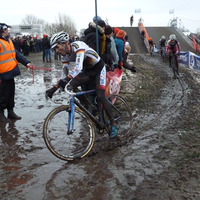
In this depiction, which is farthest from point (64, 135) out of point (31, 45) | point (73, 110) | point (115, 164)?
point (31, 45)

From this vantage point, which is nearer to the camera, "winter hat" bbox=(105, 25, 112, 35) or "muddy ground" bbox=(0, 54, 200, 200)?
"muddy ground" bbox=(0, 54, 200, 200)

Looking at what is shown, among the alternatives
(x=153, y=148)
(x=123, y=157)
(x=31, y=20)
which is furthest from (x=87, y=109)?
(x=31, y=20)

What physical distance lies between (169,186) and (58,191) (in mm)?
1378

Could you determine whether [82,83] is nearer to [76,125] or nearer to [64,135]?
[76,125]

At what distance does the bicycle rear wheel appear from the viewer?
5359 millimetres

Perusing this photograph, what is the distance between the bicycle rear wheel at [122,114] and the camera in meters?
5.36

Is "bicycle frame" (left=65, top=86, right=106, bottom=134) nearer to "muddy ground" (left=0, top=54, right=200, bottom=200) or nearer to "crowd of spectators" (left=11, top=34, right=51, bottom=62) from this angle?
"muddy ground" (left=0, top=54, right=200, bottom=200)

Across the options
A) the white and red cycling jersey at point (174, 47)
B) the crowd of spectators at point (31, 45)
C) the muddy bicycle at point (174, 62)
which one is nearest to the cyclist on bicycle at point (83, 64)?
the muddy bicycle at point (174, 62)

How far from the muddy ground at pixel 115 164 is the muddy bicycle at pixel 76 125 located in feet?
0.59

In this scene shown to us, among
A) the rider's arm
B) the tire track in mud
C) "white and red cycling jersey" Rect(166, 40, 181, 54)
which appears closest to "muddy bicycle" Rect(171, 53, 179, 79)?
"white and red cycling jersey" Rect(166, 40, 181, 54)

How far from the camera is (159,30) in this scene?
42812 mm

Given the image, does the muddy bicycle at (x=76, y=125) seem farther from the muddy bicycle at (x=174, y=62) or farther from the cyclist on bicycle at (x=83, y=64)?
the muddy bicycle at (x=174, y=62)

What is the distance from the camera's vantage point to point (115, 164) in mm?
4227

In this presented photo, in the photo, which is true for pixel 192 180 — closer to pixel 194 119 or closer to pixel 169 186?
pixel 169 186
